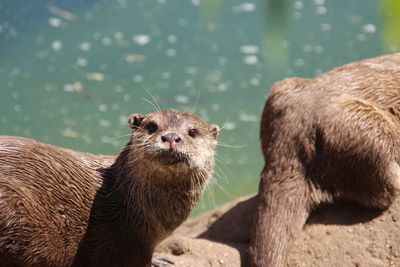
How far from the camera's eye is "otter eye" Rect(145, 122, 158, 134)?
4.04 metres

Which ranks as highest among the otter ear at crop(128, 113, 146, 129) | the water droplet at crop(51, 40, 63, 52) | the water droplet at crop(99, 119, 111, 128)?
the water droplet at crop(51, 40, 63, 52)

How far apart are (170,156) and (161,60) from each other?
7.56 metres

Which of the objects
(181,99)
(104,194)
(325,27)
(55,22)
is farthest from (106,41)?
(104,194)

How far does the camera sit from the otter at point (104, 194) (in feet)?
12.7

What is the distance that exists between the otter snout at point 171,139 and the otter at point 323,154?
1005 millimetres

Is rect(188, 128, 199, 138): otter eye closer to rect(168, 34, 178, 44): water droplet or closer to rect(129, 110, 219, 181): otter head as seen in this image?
rect(129, 110, 219, 181): otter head

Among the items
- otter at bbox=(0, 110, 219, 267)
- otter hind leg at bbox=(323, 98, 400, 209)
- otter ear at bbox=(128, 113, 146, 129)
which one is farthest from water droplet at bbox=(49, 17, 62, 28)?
otter ear at bbox=(128, 113, 146, 129)

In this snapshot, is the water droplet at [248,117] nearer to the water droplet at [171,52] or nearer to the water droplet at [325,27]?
the water droplet at [171,52]

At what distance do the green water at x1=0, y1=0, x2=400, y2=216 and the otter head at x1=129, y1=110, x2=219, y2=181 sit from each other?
148 inches

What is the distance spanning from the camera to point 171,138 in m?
3.86

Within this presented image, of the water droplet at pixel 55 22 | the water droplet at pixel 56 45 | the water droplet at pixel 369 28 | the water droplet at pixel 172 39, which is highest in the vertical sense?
the water droplet at pixel 55 22

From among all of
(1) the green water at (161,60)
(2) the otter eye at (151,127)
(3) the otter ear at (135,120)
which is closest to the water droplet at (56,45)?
(1) the green water at (161,60)

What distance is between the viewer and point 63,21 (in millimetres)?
12469

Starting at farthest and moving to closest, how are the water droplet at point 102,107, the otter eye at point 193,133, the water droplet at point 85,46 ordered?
the water droplet at point 85,46
the water droplet at point 102,107
the otter eye at point 193,133
